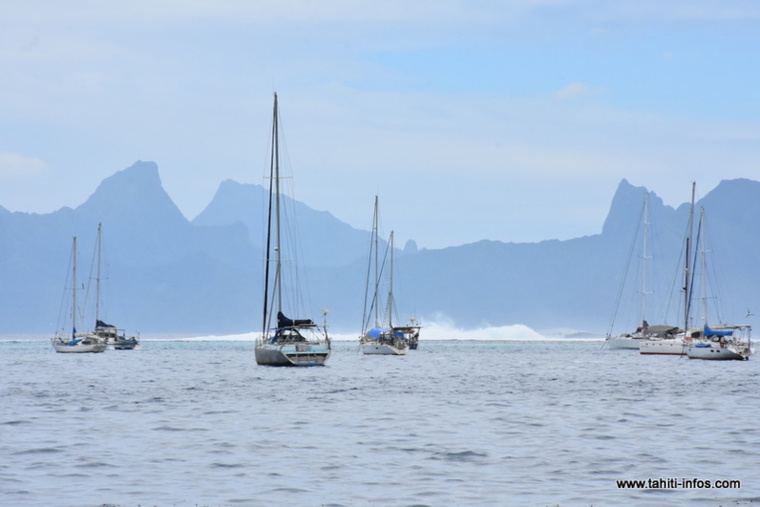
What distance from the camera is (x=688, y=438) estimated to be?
36594 millimetres

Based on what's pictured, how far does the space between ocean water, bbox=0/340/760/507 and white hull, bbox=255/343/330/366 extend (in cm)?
1813

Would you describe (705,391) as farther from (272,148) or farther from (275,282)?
(272,148)

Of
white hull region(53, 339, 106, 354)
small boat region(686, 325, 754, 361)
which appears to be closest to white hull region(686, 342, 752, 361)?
small boat region(686, 325, 754, 361)

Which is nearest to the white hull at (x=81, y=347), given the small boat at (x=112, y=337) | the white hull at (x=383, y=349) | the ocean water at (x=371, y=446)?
the small boat at (x=112, y=337)

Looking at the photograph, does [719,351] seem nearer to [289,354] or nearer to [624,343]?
[289,354]

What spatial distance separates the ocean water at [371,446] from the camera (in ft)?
83.8

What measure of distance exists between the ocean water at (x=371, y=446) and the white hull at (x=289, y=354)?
59.5ft

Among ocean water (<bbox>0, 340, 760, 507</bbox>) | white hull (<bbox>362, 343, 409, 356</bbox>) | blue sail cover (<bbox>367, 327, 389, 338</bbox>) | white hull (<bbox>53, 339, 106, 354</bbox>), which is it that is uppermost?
blue sail cover (<bbox>367, 327, 389, 338</bbox>)

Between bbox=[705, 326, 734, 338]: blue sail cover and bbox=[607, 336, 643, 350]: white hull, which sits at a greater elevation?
bbox=[705, 326, 734, 338]: blue sail cover

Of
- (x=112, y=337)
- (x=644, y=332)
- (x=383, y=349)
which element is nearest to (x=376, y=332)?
(x=383, y=349)

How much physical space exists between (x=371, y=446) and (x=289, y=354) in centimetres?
4791

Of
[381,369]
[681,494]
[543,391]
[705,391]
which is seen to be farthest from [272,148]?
[681,494]

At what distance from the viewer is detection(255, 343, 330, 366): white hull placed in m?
81.8

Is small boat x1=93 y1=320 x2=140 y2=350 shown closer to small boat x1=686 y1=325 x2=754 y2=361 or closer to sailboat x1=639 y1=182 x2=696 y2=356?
sailboat x1=639 y1=182 x2=696 y2=356
